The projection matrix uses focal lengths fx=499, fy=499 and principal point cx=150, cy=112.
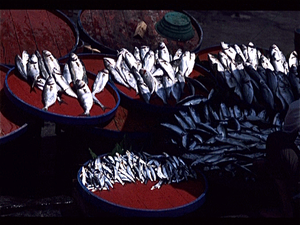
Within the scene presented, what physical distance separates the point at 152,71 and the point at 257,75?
6.42 feet

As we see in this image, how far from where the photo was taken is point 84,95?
7934 millimetres

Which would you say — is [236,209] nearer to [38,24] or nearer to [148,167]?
Answer: [148,167]

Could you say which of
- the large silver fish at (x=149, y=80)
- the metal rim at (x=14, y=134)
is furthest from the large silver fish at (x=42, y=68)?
the large silver fish at (x=149, y=80)

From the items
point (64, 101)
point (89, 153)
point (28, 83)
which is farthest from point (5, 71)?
point (89, 153)

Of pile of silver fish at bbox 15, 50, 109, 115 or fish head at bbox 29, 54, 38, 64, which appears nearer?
pile of silver fish at bbox 15, 50, 109, 115

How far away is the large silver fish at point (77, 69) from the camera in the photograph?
848 cm

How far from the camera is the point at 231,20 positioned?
18359 millimetres

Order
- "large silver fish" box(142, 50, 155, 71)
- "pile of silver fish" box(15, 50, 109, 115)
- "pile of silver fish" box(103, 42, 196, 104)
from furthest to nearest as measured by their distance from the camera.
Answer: "large silver fish" box(142, 50, 155, 71) → "pile of silver fish" box(103, 42, 196, 104) → "pile of silver fish" box(15, 50, 109, 115)

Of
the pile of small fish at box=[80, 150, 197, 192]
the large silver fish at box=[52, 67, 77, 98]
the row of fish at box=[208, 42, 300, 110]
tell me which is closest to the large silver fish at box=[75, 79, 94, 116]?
the large silver fish at box=[52, 67, 77, 98]

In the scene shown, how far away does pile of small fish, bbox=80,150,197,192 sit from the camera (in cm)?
726

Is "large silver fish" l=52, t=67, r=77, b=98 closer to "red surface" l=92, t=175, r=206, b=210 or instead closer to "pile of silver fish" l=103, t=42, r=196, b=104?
"pile of silver fish" l=103, t=42, r=196, b=104

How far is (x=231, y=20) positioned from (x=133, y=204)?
1277 centimetres

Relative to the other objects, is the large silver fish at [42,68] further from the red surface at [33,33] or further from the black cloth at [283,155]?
the black cloth at [283,155]

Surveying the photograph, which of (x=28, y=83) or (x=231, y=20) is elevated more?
(x=28, y=83)
